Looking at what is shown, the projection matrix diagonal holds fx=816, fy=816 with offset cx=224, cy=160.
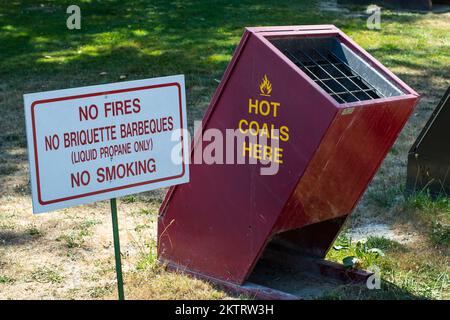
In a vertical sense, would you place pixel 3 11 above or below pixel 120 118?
below

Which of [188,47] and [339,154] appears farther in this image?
[188,47]

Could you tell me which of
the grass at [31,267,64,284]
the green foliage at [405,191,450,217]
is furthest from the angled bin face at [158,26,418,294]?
the green foliage at [405,191,450,217]

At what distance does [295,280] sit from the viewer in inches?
187

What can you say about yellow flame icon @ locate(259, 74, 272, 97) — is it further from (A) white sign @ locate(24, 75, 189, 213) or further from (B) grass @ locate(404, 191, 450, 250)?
(B) grass @ locate(404, 191, 450, 250)

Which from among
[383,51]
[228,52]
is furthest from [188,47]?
[383,51]

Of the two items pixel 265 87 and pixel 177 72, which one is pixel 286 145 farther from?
pixel 177 72

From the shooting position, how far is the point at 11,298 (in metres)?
4.63

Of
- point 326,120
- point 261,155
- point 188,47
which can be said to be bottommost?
point 188,47

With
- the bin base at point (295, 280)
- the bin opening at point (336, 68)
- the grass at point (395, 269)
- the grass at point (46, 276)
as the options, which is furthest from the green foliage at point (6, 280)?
the bin opening at point (336, 68)

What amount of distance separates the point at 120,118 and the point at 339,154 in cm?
111

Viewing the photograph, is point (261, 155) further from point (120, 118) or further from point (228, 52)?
point (228, 52)

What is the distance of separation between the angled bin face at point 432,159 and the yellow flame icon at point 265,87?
7.01 feet

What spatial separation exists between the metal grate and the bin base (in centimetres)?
104

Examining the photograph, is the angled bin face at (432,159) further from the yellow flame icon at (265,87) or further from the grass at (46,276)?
the grass at (46,276)
